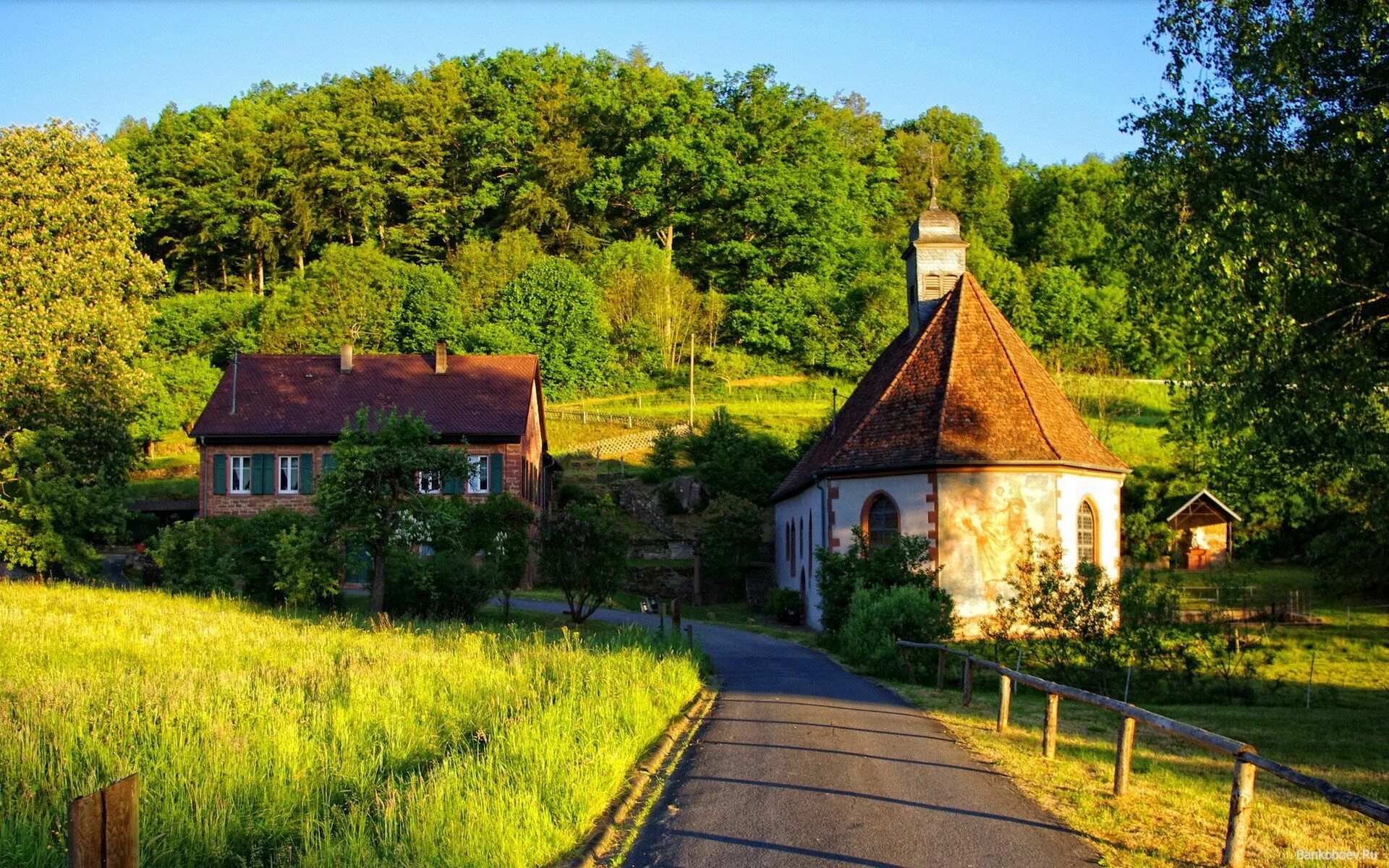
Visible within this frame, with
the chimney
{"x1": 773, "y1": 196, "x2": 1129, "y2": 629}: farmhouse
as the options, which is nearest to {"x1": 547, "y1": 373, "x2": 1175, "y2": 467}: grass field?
the chimney

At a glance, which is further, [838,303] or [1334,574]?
[838,303]

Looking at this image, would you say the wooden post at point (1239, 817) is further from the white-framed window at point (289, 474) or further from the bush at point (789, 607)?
the white-framed window at point (289, 474)

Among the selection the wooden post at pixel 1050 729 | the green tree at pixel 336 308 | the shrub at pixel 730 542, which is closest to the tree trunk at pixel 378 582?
the wooden post at pixel 1050 729

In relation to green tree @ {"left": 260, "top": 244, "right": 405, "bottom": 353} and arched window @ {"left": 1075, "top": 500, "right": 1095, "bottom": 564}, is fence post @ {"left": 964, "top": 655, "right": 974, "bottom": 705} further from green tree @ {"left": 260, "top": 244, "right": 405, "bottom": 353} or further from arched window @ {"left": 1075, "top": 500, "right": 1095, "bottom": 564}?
green tree @ {"left": 260, "top": 244, "right": 405, "bottom": 353}

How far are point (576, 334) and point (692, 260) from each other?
1546cm

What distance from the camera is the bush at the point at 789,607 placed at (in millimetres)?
33219

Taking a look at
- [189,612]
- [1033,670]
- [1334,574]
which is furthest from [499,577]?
[1334,574]

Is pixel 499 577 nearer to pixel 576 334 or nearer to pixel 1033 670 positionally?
pixel 1033 670

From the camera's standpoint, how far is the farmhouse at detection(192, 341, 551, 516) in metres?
38.8

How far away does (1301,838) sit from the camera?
8.30 m

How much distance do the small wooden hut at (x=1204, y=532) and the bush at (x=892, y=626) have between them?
25223mm

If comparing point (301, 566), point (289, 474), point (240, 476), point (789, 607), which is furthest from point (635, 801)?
point (240, 476)

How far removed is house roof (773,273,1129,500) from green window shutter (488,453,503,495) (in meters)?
12.3

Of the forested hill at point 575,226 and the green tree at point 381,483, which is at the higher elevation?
the forested hill at point 575,226
